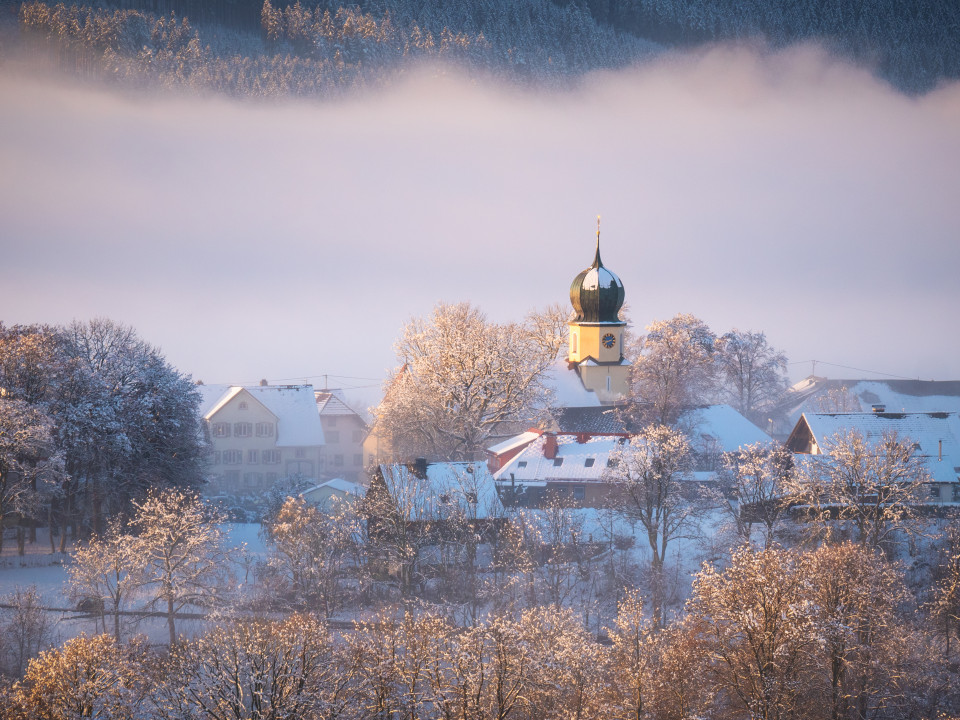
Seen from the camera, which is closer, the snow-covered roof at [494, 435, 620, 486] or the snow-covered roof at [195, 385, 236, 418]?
the snow-covered roof at [494, 435, 620, 486]

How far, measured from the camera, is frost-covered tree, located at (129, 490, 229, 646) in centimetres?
3747

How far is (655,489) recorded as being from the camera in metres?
45.6

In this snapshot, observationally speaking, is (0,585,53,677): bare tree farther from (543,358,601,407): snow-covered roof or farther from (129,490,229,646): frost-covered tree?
(543,358,601,407): snow-covered roof

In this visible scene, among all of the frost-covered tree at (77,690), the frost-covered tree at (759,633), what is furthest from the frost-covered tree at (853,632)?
the frost-covered tree at (77,690)

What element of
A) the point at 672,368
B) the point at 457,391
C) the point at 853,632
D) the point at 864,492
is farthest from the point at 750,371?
the point at 853,632

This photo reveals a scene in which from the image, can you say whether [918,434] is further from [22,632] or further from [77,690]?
[22,632]

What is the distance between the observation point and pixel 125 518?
4719 cm

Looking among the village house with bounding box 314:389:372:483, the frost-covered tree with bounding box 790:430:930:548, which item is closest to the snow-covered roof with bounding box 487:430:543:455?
the frost-covered tree with bounding box 790:430:930:548

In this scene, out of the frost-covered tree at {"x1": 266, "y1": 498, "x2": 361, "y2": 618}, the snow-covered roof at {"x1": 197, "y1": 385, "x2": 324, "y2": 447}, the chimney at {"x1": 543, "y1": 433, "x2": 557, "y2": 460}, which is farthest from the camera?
the snow-covered roof at {"x1": 197, "y1": 385, "x2": 324, "y2": 447}

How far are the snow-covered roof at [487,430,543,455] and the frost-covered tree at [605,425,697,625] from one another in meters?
11.6

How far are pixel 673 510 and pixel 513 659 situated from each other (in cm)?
2073

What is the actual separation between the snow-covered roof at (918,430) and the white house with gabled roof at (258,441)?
133 ft

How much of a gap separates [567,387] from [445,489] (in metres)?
29.3

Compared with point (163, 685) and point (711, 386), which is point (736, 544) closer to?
point (163, 685)
